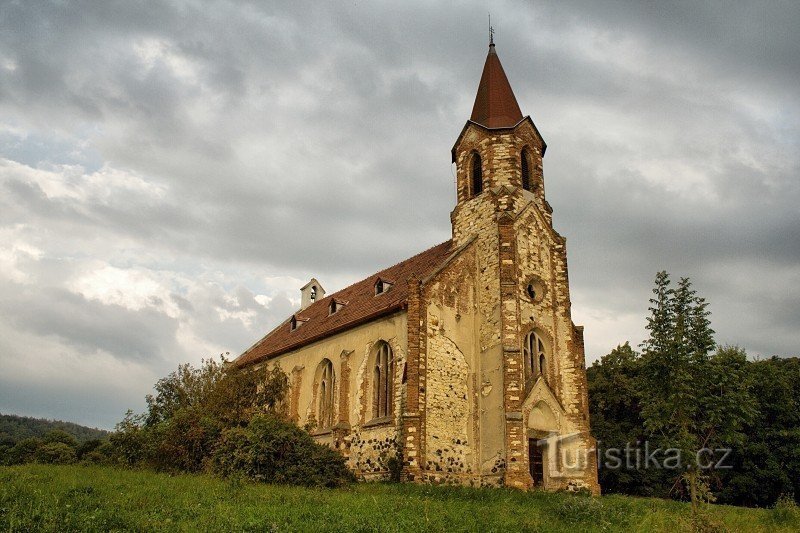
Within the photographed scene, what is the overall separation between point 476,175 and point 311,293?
2027cm

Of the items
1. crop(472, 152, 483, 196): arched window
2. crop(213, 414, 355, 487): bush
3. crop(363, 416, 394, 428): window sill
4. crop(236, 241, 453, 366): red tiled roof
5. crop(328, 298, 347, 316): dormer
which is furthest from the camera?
crop(328, 298, 347, 316): dormer

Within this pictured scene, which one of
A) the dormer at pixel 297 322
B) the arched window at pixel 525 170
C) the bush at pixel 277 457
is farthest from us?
the dormer at pixel 297 322

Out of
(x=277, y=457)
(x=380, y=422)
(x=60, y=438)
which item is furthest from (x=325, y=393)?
(x=60, y=438)

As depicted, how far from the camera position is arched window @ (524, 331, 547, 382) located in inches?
975

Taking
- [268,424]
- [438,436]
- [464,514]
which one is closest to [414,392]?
[438,436]

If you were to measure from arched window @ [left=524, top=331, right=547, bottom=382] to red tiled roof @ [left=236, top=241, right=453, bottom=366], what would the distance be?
510 centimetres

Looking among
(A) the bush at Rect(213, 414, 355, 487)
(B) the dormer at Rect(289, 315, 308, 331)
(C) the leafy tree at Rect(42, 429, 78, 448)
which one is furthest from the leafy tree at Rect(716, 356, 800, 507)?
(C) the leafy tree at Rect(42, 429, 78, 448)

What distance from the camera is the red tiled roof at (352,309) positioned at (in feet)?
90.1

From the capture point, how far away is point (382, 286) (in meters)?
30.5

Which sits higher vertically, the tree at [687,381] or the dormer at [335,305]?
the dormer at [335,305]

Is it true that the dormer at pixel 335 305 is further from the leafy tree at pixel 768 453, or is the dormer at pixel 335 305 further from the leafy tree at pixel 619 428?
the leafy tree at pixel 768 453

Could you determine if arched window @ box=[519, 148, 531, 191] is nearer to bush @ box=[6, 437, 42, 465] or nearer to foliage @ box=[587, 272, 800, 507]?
foliage @ box=[587, 272, 800, 507]

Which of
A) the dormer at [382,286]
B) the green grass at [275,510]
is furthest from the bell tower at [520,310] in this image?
the green grass at [275,510]

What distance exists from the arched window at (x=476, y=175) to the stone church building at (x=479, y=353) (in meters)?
0.05
